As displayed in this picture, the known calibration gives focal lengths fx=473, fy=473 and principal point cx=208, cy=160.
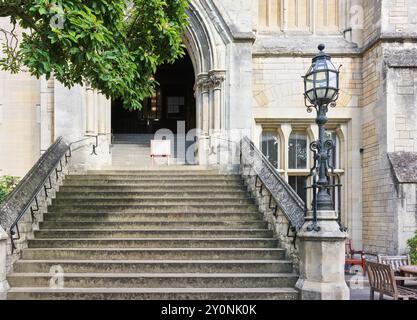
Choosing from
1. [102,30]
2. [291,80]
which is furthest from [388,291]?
[291,80]

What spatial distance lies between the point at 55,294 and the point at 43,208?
247cm

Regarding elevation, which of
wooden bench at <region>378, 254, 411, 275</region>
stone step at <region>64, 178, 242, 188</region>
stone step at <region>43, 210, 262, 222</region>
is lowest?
wooden bench at <region>378, 254, 411, 275</region>

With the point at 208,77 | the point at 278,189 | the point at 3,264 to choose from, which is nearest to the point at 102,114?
the point at 208,77

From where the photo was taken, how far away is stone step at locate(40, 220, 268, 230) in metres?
8.55

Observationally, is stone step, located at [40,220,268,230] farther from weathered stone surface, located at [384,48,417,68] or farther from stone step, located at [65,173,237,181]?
weathered stone surface, located at [384,48,417,68]

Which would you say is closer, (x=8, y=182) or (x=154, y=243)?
(x=154, y=243)

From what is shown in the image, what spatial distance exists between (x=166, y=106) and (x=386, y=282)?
44.9ft

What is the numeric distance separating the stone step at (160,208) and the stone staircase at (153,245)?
0.06 feet

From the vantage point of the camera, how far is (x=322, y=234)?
664cm

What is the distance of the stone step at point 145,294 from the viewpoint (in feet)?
22.1

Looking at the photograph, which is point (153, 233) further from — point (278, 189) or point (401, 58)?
point (401, 58)

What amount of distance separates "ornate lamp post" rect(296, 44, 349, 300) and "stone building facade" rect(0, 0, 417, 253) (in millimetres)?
4428

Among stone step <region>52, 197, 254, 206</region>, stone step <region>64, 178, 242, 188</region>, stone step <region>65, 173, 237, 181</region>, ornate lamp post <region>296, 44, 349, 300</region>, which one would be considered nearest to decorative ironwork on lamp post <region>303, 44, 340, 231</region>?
ornate lamp post <region>296, 44, 349, 300</region>

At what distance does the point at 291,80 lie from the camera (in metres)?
12.6
